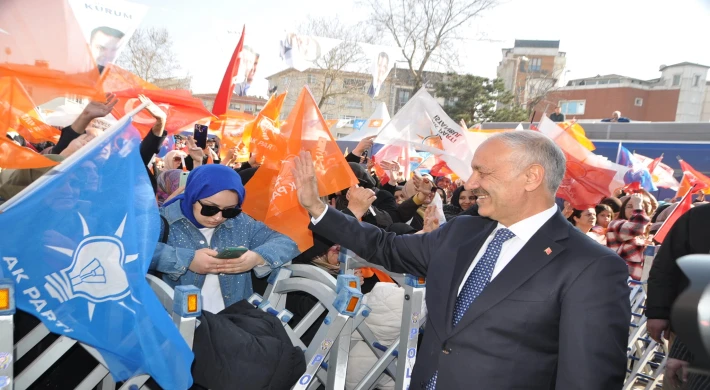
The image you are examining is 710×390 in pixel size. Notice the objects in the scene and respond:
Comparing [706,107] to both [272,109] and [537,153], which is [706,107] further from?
[537,153]

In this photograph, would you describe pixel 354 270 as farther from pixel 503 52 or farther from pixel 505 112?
pixel 503 52

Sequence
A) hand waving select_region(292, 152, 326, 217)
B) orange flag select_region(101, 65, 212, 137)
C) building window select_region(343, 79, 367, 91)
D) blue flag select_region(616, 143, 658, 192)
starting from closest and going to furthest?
hand waving select_region(292, 152, 326, 217) < orange flag select_region(101, 65, 212, 137) < blue flag select_region(616, 143, 658, 192) < building window select_region(343, 79, 367, 91)

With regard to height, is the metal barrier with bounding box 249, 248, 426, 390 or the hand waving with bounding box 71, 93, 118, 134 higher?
the hand waving with bounding box 71, 93, 118, 134

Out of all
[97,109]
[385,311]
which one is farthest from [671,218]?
[97,109]

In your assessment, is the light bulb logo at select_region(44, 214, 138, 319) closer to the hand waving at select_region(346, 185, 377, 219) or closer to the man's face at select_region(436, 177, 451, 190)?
the hand waving at select_region(346, 185, 377, 219)

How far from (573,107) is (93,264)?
2754 inches

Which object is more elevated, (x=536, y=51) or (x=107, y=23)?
(x=536, y=51)

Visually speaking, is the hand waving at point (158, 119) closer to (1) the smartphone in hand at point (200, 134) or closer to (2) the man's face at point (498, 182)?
(2) the man's face at point (498, 182)

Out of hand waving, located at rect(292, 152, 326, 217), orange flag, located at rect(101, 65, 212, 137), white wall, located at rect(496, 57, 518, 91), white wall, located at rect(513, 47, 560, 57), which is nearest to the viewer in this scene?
hand waving, located at rect(292, 152, 326, 217)

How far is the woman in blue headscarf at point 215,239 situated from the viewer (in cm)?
316

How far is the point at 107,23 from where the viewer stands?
236 inches

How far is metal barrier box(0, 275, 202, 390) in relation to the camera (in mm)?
2180

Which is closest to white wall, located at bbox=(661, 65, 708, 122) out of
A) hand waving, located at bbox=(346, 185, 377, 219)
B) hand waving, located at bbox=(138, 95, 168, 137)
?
hand waving, located at bbox=(138, 95, 168, 137)

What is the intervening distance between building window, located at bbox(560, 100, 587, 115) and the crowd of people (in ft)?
221
